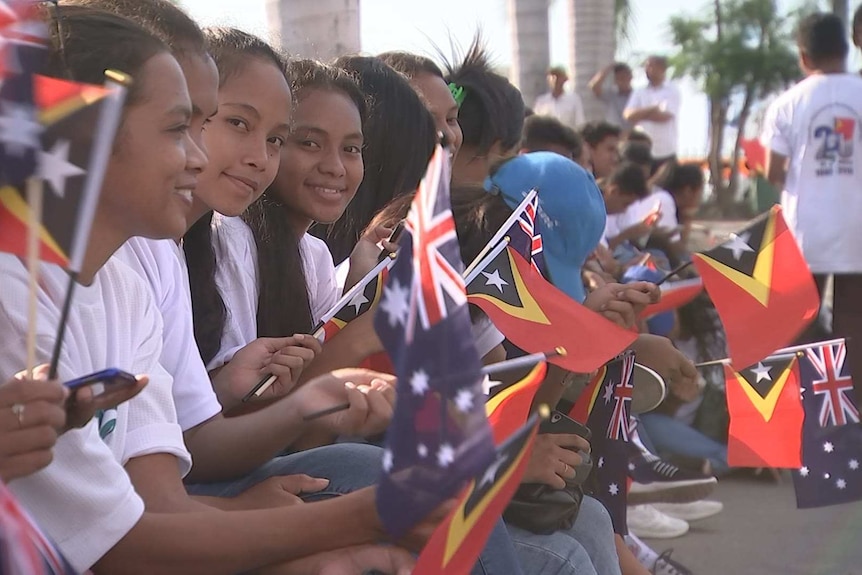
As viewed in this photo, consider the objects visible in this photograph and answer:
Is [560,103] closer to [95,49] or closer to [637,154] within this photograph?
[637,154]

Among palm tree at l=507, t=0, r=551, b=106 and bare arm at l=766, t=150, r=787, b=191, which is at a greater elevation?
palm tree at l=507, t=0, r=551, b=106

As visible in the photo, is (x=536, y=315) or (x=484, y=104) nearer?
(x=536, y=315)

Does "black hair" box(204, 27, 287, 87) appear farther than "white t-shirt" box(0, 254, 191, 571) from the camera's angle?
Yes

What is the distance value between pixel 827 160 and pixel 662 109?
13.0 ft

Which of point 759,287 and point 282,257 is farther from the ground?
point 282,257

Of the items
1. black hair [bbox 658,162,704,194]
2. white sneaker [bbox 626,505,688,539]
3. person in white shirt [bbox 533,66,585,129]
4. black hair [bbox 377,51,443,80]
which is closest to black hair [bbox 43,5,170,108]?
black hair [bbox 377,51,443,80]

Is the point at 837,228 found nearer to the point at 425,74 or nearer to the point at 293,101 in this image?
the point at 425,74

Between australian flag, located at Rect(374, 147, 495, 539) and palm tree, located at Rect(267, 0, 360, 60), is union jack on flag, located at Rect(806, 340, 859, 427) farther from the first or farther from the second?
palm tree, located at Rect(267, 0, 360, 60)

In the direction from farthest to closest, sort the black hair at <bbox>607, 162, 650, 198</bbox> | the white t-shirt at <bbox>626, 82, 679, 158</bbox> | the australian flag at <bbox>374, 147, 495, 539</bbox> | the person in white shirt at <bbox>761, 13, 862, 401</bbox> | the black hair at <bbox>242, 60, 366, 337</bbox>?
the white t-shirt at <bbox>626, 82, 679, 158</bbox> < the black hair at <bbox>607, 162, 650, 198</bbox> < the person in white shirt at <bbox>761, 13, 862, 401</bbox> < the black hair at <bbox>242, 60, 366, 337</bbox> < the australian flag at <bbox>374, 147, 495, 539</bbox>

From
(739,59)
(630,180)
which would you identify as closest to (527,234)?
(630,180)

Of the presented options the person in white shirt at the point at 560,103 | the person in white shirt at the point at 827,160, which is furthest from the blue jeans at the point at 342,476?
the person in white shirt at the point at 560,103

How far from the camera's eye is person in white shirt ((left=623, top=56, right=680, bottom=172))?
31.0 feet

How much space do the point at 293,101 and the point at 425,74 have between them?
103cm

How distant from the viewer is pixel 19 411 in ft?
5.10
